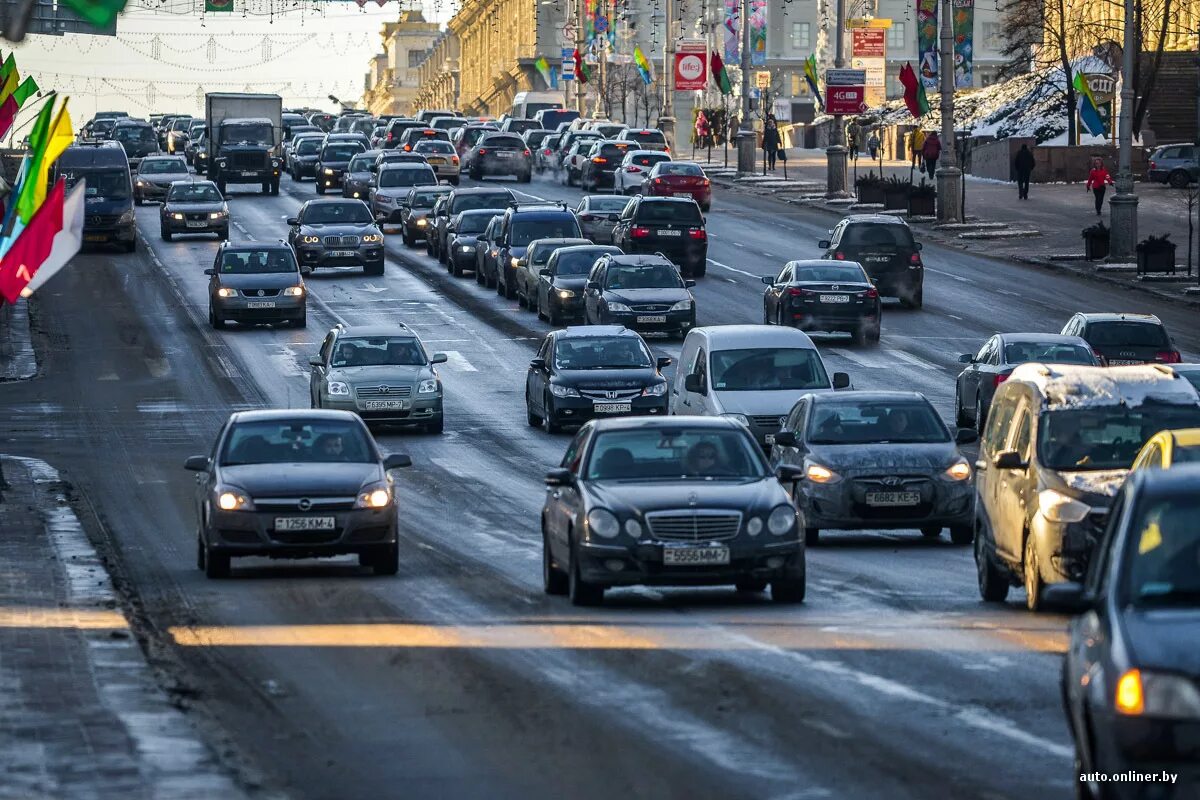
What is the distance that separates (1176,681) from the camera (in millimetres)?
8852

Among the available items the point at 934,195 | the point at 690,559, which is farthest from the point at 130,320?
the point at 690,559

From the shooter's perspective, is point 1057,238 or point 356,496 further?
point 1057,238

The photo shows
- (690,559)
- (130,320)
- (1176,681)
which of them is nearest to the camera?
(1176,681)

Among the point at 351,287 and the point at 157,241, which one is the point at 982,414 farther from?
the point at 157,241

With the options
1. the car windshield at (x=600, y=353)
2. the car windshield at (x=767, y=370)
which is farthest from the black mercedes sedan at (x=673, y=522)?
the car windshield at (x=600, y=353)

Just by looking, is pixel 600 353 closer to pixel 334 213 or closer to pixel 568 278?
pixel 568 278

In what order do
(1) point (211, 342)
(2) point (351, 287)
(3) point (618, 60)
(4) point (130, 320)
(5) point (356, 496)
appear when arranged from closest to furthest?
1. (5) point (356, 496)
2. (1) point (211, 342)
3. (4) point (130, 320)
4. (2) point (351, 287)
5. (3) point (618, 60)

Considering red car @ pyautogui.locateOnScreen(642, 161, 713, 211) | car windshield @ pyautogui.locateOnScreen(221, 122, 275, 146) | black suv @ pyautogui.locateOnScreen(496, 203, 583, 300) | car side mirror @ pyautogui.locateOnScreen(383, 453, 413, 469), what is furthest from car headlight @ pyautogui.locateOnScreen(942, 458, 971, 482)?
car windshield @ pyautogui.locateOnScreen(221, 122, 275, 146)

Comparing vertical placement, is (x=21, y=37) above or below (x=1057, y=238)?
above

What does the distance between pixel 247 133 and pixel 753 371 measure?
5525cm

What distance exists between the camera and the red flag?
80.6 feet

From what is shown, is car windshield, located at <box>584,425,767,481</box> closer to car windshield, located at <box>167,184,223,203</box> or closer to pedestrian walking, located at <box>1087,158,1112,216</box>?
car windshield, located at <box>167,184,223,203</box>

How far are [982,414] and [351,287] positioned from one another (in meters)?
24.8

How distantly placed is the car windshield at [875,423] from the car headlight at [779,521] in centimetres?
604
